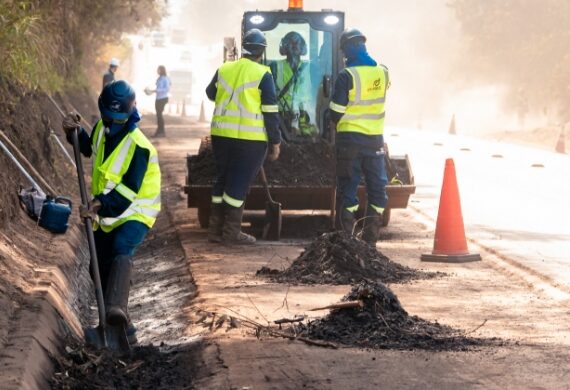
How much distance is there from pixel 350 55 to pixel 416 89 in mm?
71219

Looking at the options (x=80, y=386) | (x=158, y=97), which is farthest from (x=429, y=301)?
(x=158, y=97)

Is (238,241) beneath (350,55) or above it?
beneath

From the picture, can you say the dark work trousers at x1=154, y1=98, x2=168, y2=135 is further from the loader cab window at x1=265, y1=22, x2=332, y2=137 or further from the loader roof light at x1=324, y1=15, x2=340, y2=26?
the loader roof light at x1=324, y1=15, x2=340, y2=26

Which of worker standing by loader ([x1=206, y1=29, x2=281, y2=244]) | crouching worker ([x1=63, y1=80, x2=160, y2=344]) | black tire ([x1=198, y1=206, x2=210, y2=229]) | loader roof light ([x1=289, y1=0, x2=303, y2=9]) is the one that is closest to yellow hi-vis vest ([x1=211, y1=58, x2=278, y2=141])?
worker standing by loader ([x1=206, y1=29, x2=281, y2=244])

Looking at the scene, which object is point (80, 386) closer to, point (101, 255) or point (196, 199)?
point (101, 255)

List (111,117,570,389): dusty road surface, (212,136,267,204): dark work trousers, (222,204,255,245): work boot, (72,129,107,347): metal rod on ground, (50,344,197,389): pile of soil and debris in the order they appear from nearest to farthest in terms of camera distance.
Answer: (111,117,570,389): dusty road surface → (50,344,197,389): pile of soil and debris → (72,129,107,347): metal rod on ground → (212,136,267,204): dark work trousers → (222,204,255,245): work boot

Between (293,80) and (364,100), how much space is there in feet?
7.70

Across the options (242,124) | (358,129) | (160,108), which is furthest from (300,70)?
(160,108)

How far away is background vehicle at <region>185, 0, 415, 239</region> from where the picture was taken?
555 inches

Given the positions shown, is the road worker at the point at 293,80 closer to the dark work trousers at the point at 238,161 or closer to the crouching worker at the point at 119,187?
the dark work trousers at the point at 238,161

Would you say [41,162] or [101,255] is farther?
[41,162]

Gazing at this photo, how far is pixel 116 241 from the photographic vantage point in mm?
8492

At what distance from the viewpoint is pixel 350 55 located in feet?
42.0

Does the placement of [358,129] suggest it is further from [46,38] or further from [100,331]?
[46,38]
